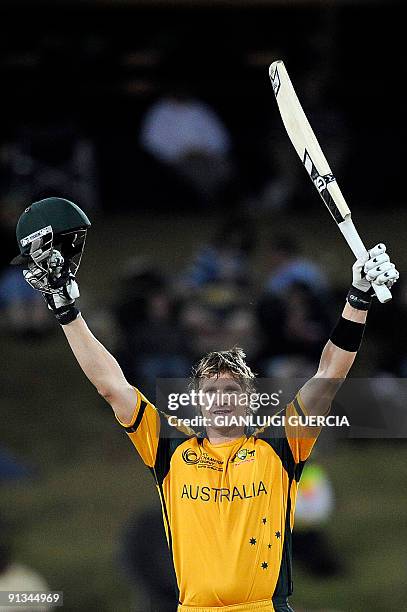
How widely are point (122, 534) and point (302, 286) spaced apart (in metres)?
2.01

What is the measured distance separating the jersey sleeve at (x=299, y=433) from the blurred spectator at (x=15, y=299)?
4.63 metres

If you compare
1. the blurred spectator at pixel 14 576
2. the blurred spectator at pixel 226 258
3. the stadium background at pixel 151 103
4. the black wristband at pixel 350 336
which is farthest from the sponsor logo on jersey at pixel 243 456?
the blurred spectator at pixel 226 258

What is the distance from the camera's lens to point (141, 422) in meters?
4.43

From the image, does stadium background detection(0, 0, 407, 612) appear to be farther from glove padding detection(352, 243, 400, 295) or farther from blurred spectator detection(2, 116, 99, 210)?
glove padding detection(352, 243, 400, 295)

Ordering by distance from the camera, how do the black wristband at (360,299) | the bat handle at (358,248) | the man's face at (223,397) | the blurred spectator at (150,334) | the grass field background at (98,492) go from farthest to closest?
the blurred spectator at (150,334) → the grass field background at (98,492) → the man's face at (223,397) → the black wristband at (360,299) → the bat handle at (358,248)

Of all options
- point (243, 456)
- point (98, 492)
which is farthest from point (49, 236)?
point (98, 492)

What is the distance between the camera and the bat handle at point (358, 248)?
404 cm

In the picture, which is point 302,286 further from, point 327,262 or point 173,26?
point 173,26

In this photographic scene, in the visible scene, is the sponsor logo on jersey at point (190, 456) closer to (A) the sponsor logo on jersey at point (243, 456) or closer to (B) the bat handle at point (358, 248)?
(A) the sponsor logo on jersey at point (243, 456)

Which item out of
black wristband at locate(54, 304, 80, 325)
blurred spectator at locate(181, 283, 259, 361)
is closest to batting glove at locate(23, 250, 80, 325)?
black wristband at locate(54, 304, 80, 325)

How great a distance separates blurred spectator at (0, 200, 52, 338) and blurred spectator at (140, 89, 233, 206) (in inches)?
51.0

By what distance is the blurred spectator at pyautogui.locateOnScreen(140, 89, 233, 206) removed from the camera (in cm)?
973

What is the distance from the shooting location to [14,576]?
681 cm

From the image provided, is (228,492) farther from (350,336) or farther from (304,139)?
(304,139)
